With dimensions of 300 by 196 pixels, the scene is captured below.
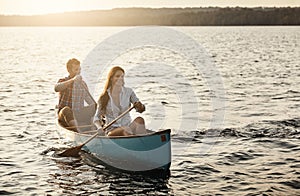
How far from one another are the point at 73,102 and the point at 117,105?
2.58 metres

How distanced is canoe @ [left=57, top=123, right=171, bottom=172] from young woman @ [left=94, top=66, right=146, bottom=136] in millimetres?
299

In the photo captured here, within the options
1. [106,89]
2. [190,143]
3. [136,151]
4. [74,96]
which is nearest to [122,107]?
[106,89]

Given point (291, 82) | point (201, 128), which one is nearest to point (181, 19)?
point (291, 82)

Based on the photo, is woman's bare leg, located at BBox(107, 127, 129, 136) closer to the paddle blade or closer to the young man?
the paddle blade

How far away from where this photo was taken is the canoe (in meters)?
10.4

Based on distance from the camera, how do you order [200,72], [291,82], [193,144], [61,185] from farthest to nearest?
[200,72], [291,82], [193,144], [61,185]

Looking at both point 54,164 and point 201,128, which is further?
point 201,128

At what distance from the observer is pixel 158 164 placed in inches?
424

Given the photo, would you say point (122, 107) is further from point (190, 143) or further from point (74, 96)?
point (190, 143)

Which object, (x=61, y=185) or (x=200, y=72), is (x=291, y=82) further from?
(x=61, y=185)

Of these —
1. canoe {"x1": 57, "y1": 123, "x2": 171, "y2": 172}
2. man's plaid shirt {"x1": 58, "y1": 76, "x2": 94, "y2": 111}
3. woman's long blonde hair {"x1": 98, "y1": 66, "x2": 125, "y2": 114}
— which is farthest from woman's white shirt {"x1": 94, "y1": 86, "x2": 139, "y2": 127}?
man's plaid shirt {"x1": 58, "y1": 76, "x2": 94, "y2": 111}

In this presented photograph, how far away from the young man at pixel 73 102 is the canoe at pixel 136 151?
1.67m

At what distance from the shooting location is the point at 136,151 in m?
10.8

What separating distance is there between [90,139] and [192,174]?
2.54 meters
